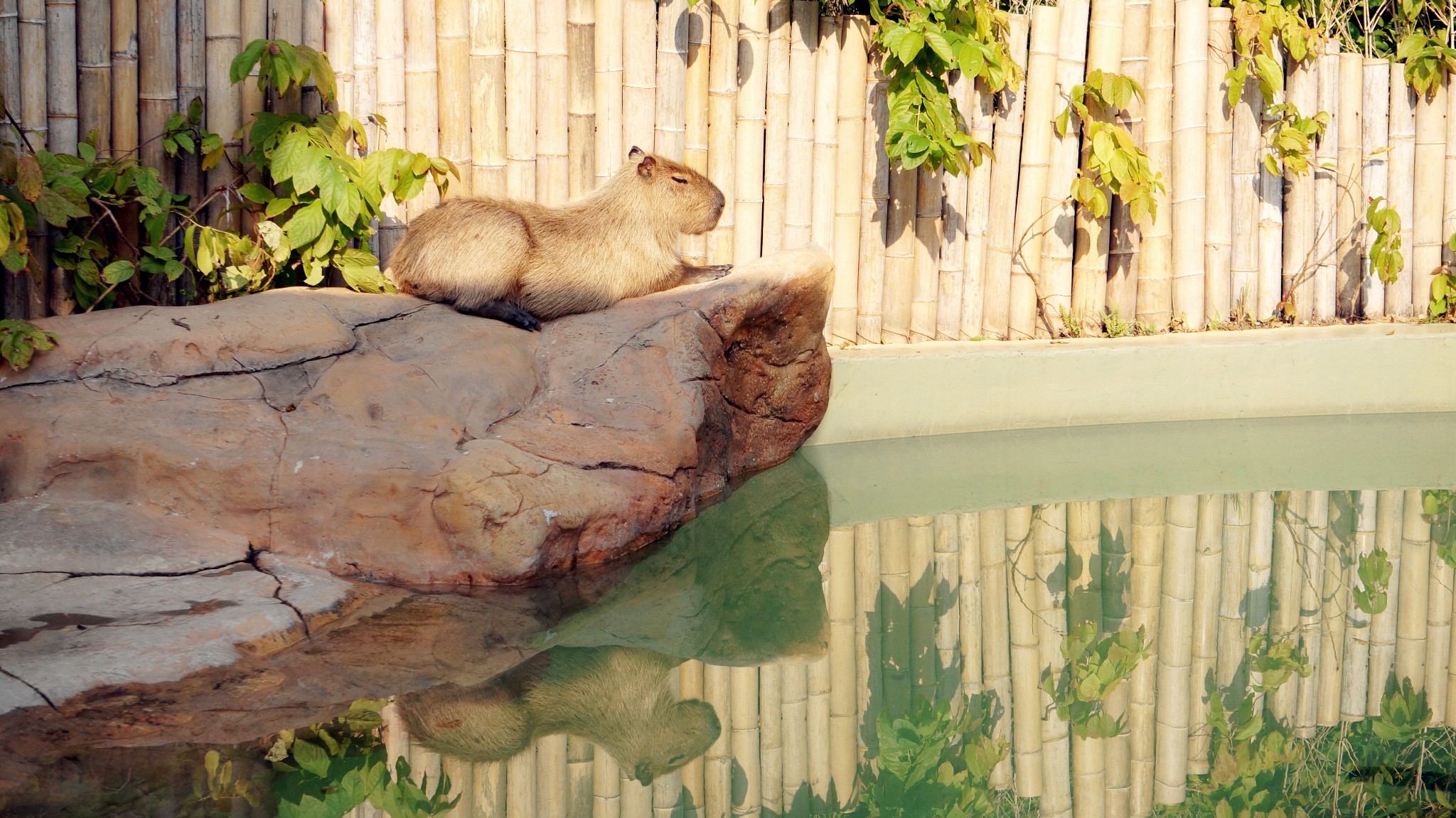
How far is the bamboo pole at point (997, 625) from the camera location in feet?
12.4

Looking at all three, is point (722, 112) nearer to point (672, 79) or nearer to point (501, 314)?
point (672, 79)

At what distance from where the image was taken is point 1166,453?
620 cm

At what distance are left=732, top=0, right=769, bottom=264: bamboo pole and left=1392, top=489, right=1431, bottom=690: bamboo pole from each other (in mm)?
3140

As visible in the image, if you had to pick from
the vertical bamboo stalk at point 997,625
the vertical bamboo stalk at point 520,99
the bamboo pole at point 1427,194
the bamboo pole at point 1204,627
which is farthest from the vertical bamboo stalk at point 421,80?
the bamboo pole at point 1427,194

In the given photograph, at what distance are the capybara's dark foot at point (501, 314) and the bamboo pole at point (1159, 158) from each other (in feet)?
10.9

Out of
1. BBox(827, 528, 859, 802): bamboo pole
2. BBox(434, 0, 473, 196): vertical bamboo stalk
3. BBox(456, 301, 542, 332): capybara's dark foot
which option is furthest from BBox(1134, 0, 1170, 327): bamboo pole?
BBox(434, 0, 473, 196): vertical bamboo stalk

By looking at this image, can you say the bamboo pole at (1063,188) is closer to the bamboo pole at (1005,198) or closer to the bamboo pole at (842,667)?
the bamboo pole at (1005,198)

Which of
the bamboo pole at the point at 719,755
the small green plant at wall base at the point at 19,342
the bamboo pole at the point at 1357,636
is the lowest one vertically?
the bamboo pole at the point at 719,755

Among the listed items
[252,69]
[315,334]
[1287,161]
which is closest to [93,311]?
[315,334]

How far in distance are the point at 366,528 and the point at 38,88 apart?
240 cm

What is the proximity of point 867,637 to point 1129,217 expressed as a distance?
3.60m

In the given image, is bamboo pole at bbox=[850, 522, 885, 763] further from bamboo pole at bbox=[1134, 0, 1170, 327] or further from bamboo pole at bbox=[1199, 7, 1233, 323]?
bamboo pole at bbox=[1199, 7, 1233, 323]

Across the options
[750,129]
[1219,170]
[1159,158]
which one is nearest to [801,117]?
[750,129]

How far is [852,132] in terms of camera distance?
6605 mm
